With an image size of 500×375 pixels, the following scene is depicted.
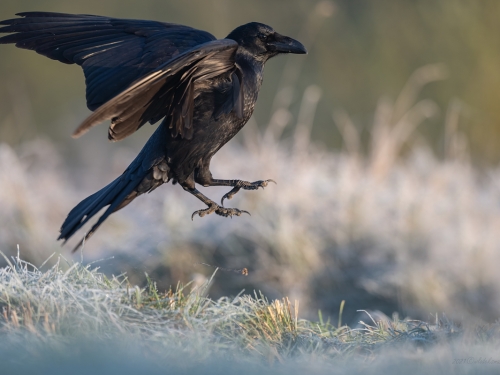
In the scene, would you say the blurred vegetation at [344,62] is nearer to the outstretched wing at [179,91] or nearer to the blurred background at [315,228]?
the blurred background at [315,228]

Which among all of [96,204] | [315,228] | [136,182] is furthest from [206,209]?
[315,228]

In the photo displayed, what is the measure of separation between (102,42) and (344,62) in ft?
36.6

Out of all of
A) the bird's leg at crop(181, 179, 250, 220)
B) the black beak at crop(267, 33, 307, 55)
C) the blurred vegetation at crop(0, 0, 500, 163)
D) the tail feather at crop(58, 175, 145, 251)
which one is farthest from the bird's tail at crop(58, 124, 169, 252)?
the blurred vegetation at crop(0, 0, 500, 163)

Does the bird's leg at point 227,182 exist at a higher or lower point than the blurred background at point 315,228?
higher

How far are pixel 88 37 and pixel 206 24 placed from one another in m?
12.6

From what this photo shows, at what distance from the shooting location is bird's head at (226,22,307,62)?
4.27 m

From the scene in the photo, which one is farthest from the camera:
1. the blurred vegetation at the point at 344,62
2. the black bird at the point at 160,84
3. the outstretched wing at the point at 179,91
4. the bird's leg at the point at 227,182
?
the blurred vegetation at the point at 344,62

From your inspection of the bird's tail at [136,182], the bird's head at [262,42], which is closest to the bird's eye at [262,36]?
the bird's head at [262,42]

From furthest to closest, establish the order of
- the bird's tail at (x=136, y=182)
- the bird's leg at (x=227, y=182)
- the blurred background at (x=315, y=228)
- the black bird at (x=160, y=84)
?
the blurred background at (x=315, y=228)
the bird's leg at (x=227, y=182)
the bird's tail at (x=136, y=182)
the black bird at (x=160, y=84)

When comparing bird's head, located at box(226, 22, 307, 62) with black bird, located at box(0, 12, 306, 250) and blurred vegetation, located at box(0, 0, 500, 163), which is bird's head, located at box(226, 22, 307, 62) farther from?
blurred vegetation, located at box(0, 0, 500, 163)

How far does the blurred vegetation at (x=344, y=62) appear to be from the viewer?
40.1ft

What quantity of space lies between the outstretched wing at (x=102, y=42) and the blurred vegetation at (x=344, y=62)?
24.0 feet

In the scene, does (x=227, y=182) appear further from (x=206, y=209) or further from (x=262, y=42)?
(x=262, y=42)

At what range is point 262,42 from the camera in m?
4.29
